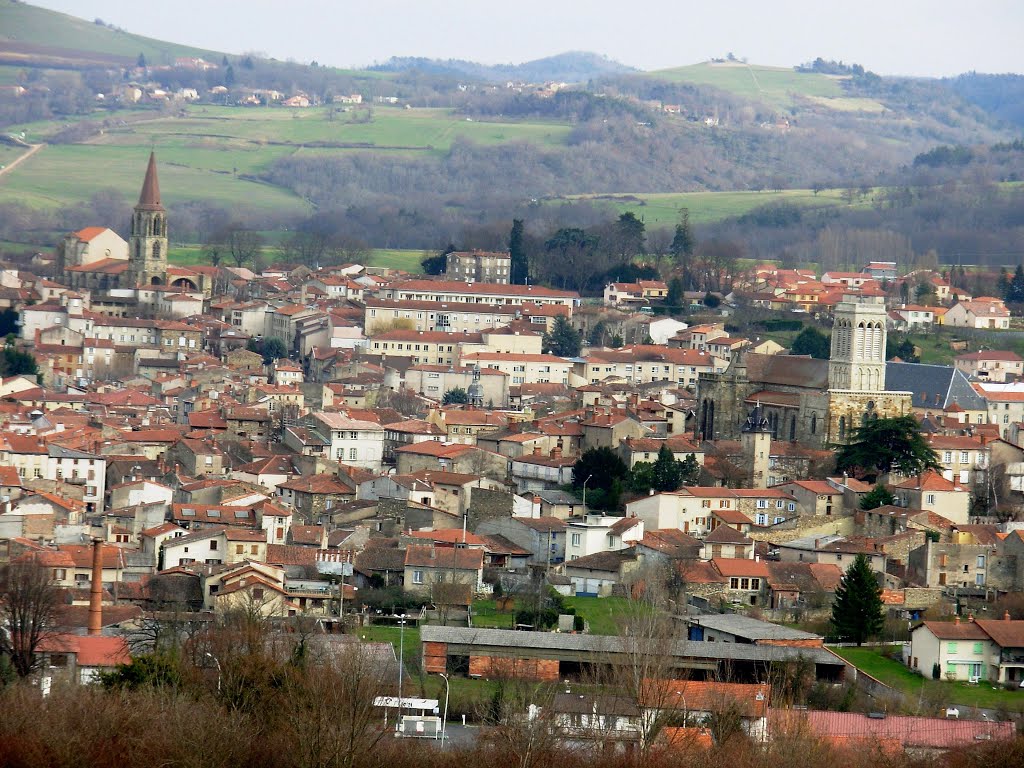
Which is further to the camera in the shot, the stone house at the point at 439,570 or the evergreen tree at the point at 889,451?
the evergreen tree at the point at 889,451

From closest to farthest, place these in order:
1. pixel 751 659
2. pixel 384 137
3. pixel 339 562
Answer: pixel 751 659 < pixel 339 562 < pixel 384 137

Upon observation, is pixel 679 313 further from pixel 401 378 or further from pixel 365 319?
pixel 401 378

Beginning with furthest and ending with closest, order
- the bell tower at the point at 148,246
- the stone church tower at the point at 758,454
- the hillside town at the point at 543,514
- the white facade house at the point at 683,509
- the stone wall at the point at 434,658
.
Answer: the bell tower at the point at 148,246
the stone church tower at the point at 758,454
the white facade house at the point at 683,509
the stone wall at the point at 434,658
the hillside town at the point at 543,514

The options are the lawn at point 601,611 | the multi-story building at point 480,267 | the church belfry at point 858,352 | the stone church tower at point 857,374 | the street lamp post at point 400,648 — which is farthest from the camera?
the multi-story building at point 480,267

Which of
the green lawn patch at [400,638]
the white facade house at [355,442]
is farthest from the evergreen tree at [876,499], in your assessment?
the green lawn patch at [400,638]

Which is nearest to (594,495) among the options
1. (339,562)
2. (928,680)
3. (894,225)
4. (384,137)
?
(339,562)

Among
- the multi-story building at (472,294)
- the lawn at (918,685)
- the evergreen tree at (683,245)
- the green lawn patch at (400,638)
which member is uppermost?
the evergreen tree at (683,245)

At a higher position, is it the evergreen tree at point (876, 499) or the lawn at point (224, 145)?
the lawn at point (224, 145)

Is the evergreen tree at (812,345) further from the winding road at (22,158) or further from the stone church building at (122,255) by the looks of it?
the winding road at (22,158)
